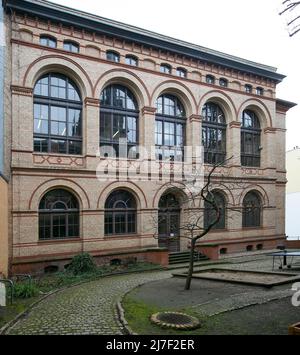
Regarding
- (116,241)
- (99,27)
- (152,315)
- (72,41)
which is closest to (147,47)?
(99,27)

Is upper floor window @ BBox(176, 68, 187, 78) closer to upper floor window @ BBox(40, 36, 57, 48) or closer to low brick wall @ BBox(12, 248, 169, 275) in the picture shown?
upper floor window @ BBox(40, 36, 57, 48)

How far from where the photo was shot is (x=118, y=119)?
2116cm

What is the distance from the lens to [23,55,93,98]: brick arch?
58.4 ft

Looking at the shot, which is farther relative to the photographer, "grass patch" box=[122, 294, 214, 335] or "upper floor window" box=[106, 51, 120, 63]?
"upper floor window" box=[106, 51, 120, 63]

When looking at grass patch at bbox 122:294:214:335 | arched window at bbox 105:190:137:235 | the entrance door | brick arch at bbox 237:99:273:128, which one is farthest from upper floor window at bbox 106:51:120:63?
grass patch at bbox 122:294:214:335

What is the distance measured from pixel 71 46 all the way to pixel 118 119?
4.83m

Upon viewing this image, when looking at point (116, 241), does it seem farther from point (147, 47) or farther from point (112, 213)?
point (147, 47)

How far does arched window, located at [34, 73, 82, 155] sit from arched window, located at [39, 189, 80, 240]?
2.47 metres

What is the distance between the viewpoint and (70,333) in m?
8.00

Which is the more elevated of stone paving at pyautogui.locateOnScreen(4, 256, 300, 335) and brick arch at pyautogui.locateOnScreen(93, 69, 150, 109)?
brick arch at pyautogui.locateOnScreen(93, 69, 150, 109)

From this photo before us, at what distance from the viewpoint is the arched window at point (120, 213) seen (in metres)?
20.3

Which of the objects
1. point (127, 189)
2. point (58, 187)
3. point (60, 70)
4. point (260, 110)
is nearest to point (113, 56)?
point (60, 70)

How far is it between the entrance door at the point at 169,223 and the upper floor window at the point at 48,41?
36.7 ft

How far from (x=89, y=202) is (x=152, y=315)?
10971 mm
